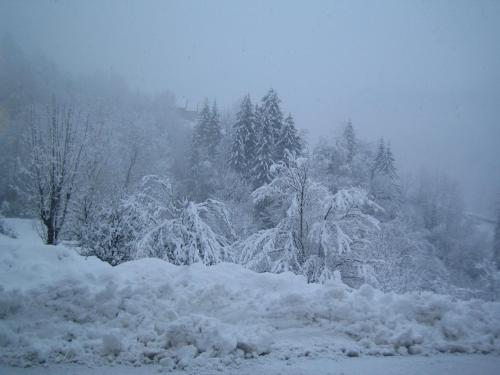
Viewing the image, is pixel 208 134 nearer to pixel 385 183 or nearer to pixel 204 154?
pixel 204 154

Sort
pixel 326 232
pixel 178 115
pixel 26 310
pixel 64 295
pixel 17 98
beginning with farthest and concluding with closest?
pixel 178 115, pixel 17 98, pixel 326 232, pixel 64 295, pixel 26 310

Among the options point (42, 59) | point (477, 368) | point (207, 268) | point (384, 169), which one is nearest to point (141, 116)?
point (42, 59)

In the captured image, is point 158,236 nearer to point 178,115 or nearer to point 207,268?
point 207,268

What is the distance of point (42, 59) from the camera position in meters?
57.9

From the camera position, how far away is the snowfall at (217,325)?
390cm

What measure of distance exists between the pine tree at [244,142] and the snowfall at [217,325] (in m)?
27.6

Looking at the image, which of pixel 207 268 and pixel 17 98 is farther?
pixel 17 98

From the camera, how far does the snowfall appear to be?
3896 mm

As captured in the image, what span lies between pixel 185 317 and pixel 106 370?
102 centimetres

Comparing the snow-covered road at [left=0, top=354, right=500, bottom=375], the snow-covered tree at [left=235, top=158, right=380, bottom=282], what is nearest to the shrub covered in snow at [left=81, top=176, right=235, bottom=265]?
the snow-covered tree at [left=235, top=158, right=380, bottom=282]

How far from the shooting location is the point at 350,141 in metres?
37.7

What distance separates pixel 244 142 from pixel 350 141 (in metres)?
11.6

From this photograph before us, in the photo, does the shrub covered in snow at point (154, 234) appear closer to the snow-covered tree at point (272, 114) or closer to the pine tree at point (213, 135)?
the snow-covered tree at point (272, 114)

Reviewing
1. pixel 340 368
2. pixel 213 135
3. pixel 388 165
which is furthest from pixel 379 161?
pixel 340 368
